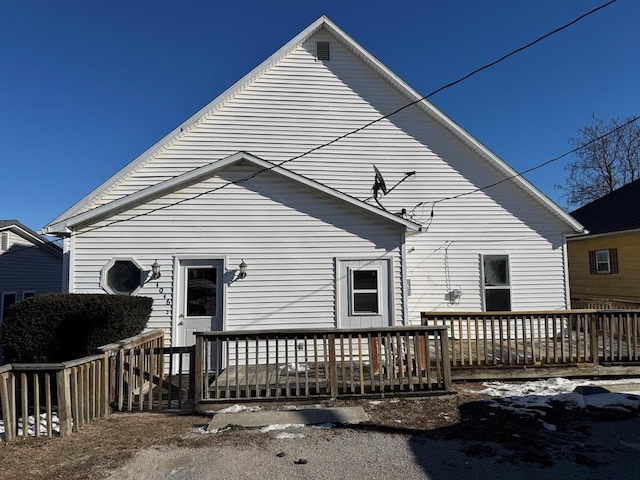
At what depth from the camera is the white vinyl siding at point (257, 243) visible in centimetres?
848

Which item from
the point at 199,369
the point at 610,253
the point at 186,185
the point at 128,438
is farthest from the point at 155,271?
the point at 610,253

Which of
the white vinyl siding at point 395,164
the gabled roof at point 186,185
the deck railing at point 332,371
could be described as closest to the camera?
the deck railing at point 332,371

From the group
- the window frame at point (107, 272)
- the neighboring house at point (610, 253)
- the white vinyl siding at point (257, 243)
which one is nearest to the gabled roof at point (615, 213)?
the neighboring house at point (610, 253)

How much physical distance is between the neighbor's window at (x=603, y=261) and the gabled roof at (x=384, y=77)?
5.08 m

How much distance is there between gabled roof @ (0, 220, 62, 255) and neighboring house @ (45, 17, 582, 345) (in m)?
10.8

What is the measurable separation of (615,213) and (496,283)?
8.39 metres

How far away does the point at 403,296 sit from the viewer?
8703mm

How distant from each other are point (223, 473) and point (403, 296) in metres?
5.49

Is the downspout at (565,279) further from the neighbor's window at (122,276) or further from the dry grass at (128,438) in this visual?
the neighbor's window at (122,276)

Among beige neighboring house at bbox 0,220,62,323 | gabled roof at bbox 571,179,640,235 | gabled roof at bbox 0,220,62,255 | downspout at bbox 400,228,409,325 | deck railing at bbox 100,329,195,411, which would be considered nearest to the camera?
deck railing at bbox 100,329,195,411

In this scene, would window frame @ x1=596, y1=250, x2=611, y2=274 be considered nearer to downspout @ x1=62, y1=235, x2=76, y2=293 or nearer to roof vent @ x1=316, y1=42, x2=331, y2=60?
roof vent @ x1=316, y1=42, x2=331, y2=60

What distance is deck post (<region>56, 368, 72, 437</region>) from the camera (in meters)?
5.05

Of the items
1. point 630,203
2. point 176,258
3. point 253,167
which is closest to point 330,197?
point 253,167

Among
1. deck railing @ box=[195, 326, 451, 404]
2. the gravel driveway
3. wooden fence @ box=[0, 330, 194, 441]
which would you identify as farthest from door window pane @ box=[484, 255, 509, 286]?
wooden fence @ box=[0, 330, 194, 441]
